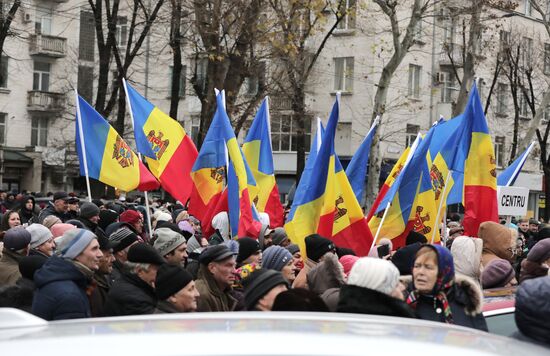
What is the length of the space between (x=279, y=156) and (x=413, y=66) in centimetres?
749

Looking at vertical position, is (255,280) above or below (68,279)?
above

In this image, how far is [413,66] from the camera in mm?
43844

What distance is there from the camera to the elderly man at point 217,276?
6.71 m

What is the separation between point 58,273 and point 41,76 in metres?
45.6

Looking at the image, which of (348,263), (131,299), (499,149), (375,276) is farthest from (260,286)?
(499,149)

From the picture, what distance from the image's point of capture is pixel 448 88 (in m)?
45.9

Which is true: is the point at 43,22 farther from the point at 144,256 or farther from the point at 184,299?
the point at 184,299

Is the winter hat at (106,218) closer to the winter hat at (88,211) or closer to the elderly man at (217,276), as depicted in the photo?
the winter hat at (88,211)

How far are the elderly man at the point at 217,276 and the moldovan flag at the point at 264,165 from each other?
666 cm

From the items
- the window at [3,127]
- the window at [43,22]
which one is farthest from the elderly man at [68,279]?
the window at [43,22]

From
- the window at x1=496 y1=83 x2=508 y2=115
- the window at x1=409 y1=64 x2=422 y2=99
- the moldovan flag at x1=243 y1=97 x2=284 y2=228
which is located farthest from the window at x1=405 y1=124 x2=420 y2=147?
the moldovan flag at x1=243 y1=97 x2=284 y2=228

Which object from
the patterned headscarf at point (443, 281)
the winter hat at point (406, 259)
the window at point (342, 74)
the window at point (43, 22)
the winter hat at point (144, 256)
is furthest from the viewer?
the window at point (43, 22)

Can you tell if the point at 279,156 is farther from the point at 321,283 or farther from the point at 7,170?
the point at 321,283

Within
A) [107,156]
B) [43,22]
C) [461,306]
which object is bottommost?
[461,306]
